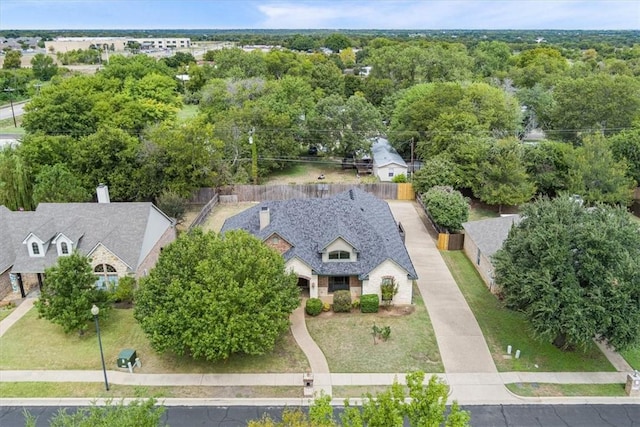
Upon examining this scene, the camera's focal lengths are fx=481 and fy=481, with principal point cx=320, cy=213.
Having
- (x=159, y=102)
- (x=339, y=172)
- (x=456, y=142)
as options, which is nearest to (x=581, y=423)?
(x=456, y=142)

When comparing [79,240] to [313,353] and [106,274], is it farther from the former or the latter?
[313,353]

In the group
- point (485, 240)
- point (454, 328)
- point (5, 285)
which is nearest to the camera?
point (454, 328)

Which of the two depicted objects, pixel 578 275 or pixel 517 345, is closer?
pixel 578 275

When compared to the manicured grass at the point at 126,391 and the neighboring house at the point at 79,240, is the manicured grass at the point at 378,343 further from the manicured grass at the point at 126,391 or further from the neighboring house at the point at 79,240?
the neighboring house at the point at 79,240

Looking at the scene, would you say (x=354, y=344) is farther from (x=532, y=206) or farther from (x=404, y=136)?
(x=404, y=136)

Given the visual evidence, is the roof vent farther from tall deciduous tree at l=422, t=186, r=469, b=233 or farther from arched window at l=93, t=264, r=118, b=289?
tall deciduous tree at l=422, t=186, r=469, b=233

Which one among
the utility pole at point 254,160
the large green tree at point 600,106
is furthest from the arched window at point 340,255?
the large green tree at point 600,106

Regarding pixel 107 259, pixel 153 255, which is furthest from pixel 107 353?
pixel 153 255
